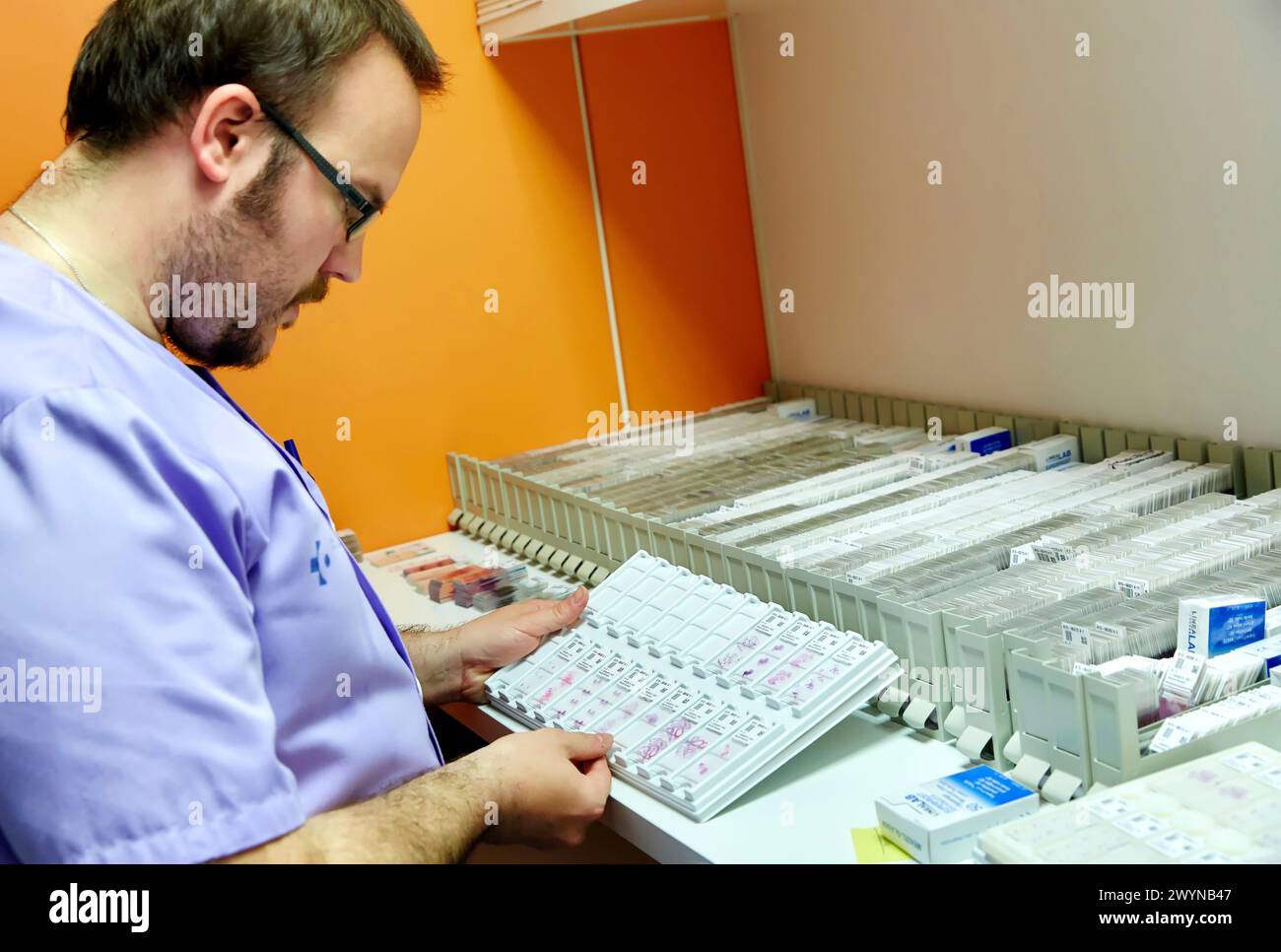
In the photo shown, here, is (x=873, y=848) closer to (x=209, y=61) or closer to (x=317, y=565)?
(x=317, y=565)

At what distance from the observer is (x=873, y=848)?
3.42ft

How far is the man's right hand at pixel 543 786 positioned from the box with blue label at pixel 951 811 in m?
0.29

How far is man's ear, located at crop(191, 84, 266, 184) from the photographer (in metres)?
1.01

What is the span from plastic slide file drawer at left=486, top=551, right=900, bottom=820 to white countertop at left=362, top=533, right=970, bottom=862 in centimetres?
2

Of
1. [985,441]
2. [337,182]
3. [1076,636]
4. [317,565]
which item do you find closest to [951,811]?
[1076,636]

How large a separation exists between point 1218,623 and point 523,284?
147 cm

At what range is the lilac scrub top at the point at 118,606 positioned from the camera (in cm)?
82

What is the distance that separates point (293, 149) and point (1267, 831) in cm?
97

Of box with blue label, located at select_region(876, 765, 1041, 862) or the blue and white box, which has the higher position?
the blue and white box

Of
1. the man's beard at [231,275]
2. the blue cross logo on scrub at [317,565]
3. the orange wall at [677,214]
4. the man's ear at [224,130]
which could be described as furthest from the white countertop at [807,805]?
the orange wall at [677,214]

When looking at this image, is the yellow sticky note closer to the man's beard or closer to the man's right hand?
the man's right hand

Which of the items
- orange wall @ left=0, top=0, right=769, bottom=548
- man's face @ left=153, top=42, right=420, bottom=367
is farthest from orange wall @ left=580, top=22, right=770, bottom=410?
man's face @ left=153, top=42, right=420, bottom=367

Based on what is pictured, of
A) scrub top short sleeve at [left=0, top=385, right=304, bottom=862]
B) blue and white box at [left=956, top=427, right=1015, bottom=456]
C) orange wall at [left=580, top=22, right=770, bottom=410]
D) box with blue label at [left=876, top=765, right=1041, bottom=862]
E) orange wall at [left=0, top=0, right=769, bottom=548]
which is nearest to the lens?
scrub top short sleeve at [left=0, top=385, right=304, bottom=862]
